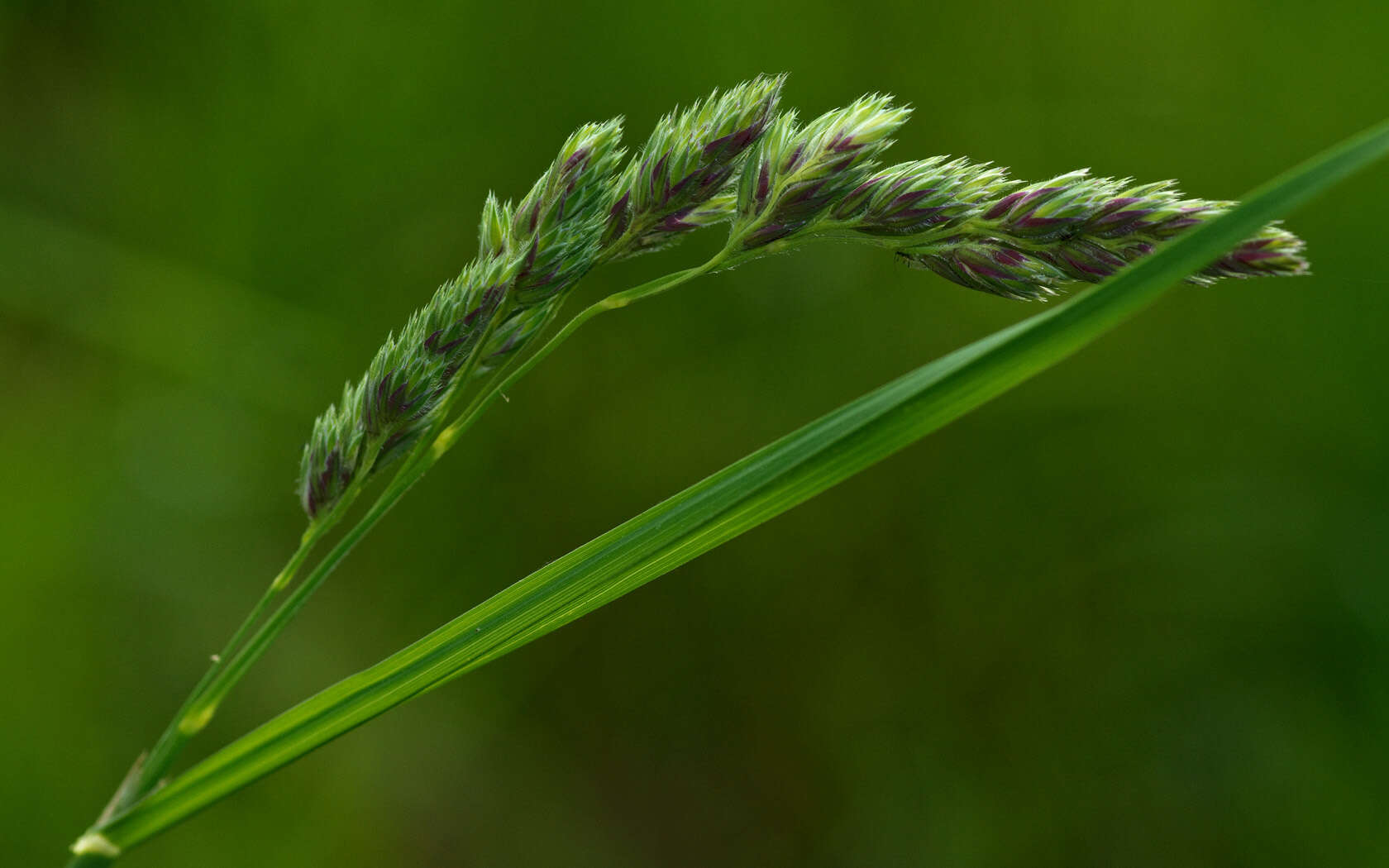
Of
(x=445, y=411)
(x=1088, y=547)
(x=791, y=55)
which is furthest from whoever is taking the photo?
(x=1088, y=547)

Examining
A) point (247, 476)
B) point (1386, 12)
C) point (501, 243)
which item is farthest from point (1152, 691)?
point (247, 476)

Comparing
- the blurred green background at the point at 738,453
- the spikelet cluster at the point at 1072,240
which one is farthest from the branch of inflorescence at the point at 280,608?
the blurred green background at the point at 738,453

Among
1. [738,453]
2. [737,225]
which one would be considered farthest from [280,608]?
[738,453]

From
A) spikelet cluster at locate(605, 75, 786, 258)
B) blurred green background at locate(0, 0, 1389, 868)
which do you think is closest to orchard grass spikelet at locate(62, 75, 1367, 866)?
spikelet cluster at locate(605, 75, 786, 258)

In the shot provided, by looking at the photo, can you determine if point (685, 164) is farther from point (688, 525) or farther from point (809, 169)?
A: point (688, 525)

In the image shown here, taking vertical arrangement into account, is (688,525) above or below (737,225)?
below

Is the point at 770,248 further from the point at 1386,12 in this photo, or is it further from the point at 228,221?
the point at 1386,12

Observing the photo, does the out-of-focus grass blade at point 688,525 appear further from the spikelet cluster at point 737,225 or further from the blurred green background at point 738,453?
the blurred green background at point 738,453
